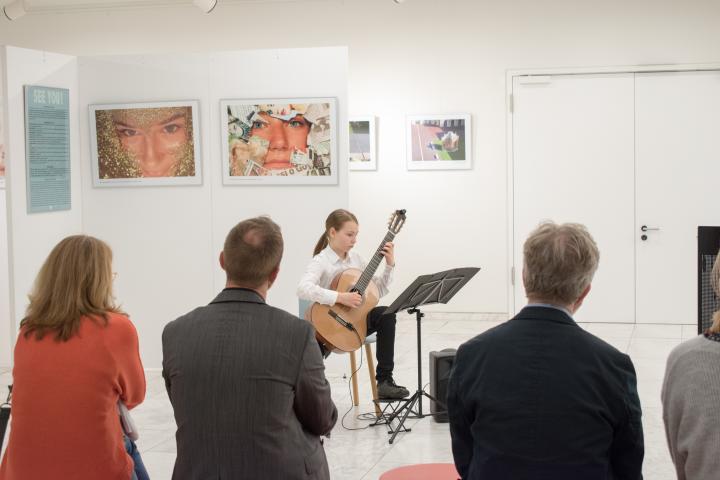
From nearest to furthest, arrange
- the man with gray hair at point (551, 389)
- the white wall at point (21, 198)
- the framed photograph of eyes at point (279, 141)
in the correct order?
the man with gray hair at point (551, 389) < the white wall at point (21, 198) < the framed photograph of eyes at point (279, 141)

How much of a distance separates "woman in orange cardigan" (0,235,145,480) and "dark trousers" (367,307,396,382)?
2532 mm

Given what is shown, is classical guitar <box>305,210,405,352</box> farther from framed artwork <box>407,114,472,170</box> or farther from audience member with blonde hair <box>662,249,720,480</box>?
framed artwork <box>407,114,472,170</box>

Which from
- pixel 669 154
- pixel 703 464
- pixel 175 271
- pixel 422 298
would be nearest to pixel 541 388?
pixel 703 464

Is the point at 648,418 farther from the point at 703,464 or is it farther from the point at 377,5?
the point at 377,5

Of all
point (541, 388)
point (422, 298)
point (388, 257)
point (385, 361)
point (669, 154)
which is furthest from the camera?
point (669, 154)

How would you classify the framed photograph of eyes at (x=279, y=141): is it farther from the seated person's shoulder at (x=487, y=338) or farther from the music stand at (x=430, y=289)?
the seated person's shoulder at (x=487, y=338)

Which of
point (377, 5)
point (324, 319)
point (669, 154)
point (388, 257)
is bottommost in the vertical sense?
point (324, 319)

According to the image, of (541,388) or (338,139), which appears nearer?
(541,388)

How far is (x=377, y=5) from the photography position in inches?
338

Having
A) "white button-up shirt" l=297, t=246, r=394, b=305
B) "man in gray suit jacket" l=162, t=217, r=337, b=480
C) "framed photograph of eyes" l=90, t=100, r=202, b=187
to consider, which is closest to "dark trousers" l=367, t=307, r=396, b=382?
"white button-up shirt" l=297, t=246, r=394, b=305

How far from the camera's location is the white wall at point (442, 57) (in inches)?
323

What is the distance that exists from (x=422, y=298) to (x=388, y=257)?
0.41m

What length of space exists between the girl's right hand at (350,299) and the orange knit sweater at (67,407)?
7.46ft

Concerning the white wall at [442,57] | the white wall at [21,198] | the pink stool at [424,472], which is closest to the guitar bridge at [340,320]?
the pink stool at [424,472]
